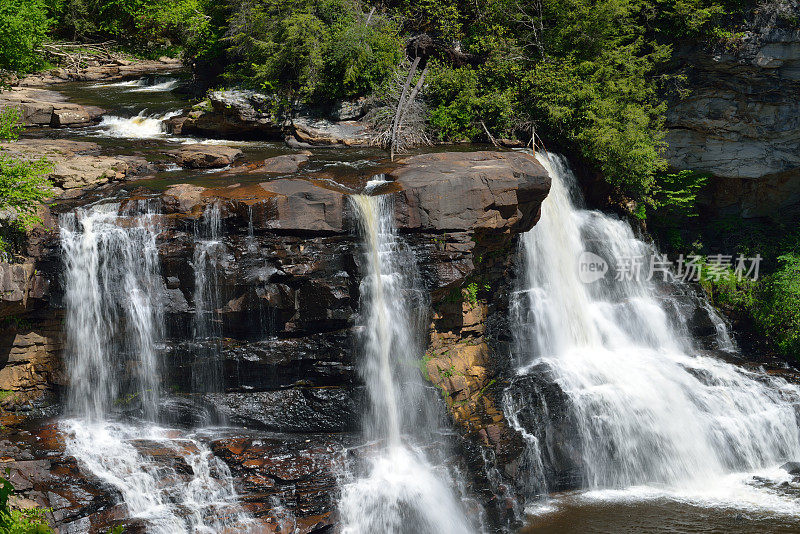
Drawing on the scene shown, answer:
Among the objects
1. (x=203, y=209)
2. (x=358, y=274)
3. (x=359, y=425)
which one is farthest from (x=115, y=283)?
(x=359, y=425)

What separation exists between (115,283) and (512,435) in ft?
22.0

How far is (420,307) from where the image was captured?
10.6 m

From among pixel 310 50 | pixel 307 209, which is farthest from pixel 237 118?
pixel 307 209

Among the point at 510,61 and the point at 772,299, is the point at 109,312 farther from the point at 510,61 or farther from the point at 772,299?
the point at 772,299

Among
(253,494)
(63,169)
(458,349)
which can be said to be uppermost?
(63,169)

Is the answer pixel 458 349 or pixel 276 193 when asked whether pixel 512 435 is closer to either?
Result: pixel 458 349

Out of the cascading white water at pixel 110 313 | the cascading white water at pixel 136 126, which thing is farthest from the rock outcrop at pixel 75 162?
the cascading white water at pixel 136 126

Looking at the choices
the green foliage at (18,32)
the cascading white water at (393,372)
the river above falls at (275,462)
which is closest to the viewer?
the river above falls at (275,462)

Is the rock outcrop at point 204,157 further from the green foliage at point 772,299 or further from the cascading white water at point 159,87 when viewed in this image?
the green foliage at point 772,299

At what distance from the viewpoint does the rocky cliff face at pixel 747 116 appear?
14.2m

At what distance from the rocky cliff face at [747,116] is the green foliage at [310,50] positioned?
24.2ft

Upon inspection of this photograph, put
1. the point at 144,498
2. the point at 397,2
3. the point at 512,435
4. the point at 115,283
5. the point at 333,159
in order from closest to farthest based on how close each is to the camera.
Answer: the point at 144,498
the point at 115,283
the point at 512,435
the point at 333,159
the point at 397,2

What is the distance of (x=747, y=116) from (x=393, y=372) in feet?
35.5

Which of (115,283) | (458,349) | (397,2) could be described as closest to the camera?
(115,283)
